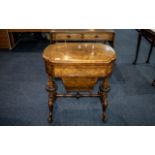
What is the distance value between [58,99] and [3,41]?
2.23 metres

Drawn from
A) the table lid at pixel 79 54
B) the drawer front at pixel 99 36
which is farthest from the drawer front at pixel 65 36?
the table lid at pixel 79 54

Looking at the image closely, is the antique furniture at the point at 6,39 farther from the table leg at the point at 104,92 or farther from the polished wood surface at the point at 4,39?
the table leg at the point at 104,92

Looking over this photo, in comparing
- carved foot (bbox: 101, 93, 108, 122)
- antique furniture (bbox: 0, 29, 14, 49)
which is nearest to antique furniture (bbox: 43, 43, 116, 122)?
carved foot (bbox: 101, 93, 108, 122)

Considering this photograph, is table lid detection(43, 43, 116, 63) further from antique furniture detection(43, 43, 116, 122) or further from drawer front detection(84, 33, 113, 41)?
drawer front detection(84, 33, 113, 41)

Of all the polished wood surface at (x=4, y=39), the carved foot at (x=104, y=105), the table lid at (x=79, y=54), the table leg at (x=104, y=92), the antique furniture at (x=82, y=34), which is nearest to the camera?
the table lid at (x=79, y=54)

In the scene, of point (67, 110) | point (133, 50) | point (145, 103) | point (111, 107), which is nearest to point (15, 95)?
point (67, 110)

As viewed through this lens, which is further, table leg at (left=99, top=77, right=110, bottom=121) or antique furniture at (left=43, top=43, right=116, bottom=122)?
table leg at (left=99, top=77, right=110, bottom=121)

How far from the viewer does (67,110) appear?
2.08 m

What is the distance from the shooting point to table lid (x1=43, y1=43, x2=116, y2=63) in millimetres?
1425

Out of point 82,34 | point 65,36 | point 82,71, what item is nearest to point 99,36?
point 82,34

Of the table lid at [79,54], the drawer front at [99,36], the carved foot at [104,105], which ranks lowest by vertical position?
the carved foot at [104,105]

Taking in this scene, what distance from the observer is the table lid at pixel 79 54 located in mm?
1425

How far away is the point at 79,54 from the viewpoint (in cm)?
151
